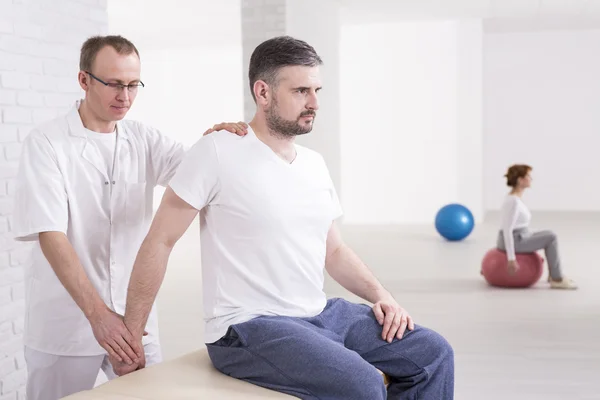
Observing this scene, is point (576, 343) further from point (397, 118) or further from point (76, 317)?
point (397, 118)

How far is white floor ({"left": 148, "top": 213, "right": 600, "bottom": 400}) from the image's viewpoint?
Answer: 11.8 feet

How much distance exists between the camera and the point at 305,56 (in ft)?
6.57

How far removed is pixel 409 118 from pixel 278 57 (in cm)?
870

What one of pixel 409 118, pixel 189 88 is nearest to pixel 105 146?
pixel 409 118

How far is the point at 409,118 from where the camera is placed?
10.5 m

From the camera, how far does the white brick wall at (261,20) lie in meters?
6.10

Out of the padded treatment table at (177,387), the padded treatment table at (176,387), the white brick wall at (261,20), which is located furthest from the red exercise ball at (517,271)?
the padded treatment table at (176,387)

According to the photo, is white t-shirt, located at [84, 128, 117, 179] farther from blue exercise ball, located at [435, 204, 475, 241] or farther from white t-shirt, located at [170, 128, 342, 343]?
blue exercise ball, located at [435, 204, 475, 241]

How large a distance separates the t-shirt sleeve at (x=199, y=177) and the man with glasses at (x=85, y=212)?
0.12 m

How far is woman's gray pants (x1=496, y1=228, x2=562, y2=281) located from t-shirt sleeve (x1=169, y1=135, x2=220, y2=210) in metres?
4.06

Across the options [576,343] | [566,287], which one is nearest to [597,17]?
[566,287]

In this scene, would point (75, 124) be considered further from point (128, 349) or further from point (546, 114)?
point (546, 114)

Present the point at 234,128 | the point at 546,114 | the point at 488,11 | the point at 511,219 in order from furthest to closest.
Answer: the point at 546,114 → the point at 488,11 → the point at 511,219 → the point at 234,128

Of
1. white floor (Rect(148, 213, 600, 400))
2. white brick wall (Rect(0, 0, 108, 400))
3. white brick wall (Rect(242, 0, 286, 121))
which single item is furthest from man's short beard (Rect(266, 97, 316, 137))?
white brick wall (Rect(242, 0, 286, 121))
